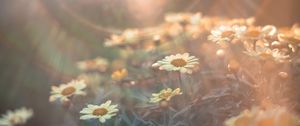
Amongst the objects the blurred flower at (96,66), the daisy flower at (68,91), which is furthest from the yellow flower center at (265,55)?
the blurred flower at (96,66)

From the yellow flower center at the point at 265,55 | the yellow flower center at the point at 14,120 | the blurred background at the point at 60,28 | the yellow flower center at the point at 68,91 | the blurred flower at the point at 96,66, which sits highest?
the blurred background at the point at 60,28

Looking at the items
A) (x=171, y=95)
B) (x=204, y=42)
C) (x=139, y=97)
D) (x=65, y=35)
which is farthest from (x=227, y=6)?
(x=171, y=95)

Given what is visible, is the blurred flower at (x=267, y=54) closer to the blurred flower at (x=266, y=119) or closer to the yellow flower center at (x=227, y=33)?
the yellow flower center at (x=227, y=33)

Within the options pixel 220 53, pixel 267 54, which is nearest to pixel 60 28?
pixel 220 53

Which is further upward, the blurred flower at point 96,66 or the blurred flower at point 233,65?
the blurred flower at point 96,66

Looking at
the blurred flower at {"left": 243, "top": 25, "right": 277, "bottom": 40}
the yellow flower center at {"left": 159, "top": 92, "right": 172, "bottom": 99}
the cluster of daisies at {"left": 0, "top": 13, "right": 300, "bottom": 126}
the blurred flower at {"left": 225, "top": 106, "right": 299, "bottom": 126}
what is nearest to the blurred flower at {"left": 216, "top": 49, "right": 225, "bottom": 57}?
the cluster of daisies at {"left": 0, "top": 13, "right": 300, "bottom": 126}

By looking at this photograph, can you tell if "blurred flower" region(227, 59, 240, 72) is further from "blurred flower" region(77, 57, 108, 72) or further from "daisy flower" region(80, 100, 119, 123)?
"blurred flower" region(77, 57, 108, 72)

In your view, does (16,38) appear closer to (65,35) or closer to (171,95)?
(65,35)
